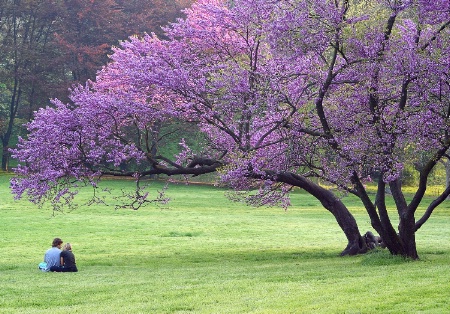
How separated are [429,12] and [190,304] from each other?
9649mm

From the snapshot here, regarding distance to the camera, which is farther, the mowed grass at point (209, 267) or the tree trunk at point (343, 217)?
the tree trunk at point (343, 217)

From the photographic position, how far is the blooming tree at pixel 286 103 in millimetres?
19250

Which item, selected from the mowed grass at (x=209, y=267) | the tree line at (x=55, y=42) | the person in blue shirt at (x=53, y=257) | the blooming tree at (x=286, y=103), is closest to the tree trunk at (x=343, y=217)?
the blooming tree at (x=286, y=103)

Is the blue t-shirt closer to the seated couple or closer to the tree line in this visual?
the seated couple

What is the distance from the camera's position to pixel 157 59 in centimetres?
2309

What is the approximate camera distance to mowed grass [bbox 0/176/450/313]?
527 inches

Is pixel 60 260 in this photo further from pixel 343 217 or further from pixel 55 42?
pixel 55 42

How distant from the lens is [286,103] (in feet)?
73.7

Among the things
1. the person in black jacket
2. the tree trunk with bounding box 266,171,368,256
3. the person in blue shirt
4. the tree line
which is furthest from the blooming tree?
the tree line

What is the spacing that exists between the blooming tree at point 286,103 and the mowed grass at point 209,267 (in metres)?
2.56

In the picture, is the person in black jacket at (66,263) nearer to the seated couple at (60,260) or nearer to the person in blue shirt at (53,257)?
the seated couple at (60,260)

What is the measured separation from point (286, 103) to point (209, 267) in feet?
17.1

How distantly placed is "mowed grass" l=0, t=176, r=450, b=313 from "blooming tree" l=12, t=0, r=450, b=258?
8.39ft

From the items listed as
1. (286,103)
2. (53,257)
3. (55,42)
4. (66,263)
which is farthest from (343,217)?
(55,42)
